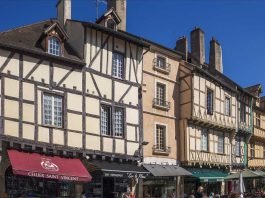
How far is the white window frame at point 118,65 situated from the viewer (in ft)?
73.9

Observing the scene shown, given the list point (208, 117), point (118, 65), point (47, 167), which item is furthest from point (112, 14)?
point (208, 117)

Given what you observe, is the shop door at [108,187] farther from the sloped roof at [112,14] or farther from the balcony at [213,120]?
the sloped roof at [112,14]

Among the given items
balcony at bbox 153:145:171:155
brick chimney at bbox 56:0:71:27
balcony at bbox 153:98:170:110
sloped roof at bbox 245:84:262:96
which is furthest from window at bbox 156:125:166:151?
sloped roof at bbox 245:84:262:96

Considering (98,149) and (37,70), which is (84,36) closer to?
(37,70)

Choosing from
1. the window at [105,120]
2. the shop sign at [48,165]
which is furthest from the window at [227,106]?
the shop sign at [48,165]

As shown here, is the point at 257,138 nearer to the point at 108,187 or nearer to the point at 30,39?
the point at 108,187

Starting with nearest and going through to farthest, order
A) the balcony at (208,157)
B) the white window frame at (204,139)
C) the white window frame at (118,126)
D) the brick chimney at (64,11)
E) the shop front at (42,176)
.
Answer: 1. the shop front at (42,176)
2. the white window frame at (118,126)
3. the brick chimney at (64,11)
4. the balcony at (208,157)
5. the white window frame at (204,139)

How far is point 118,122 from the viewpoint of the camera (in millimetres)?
22391

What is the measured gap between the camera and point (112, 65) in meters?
22.3

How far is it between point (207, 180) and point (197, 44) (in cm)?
884

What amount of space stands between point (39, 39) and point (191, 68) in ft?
32.2

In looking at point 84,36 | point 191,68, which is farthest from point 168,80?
point 84,36

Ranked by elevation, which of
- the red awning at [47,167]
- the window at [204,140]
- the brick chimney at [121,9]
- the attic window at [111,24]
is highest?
the brick chimney at [121,9]

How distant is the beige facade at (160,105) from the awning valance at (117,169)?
1451 millimetres
